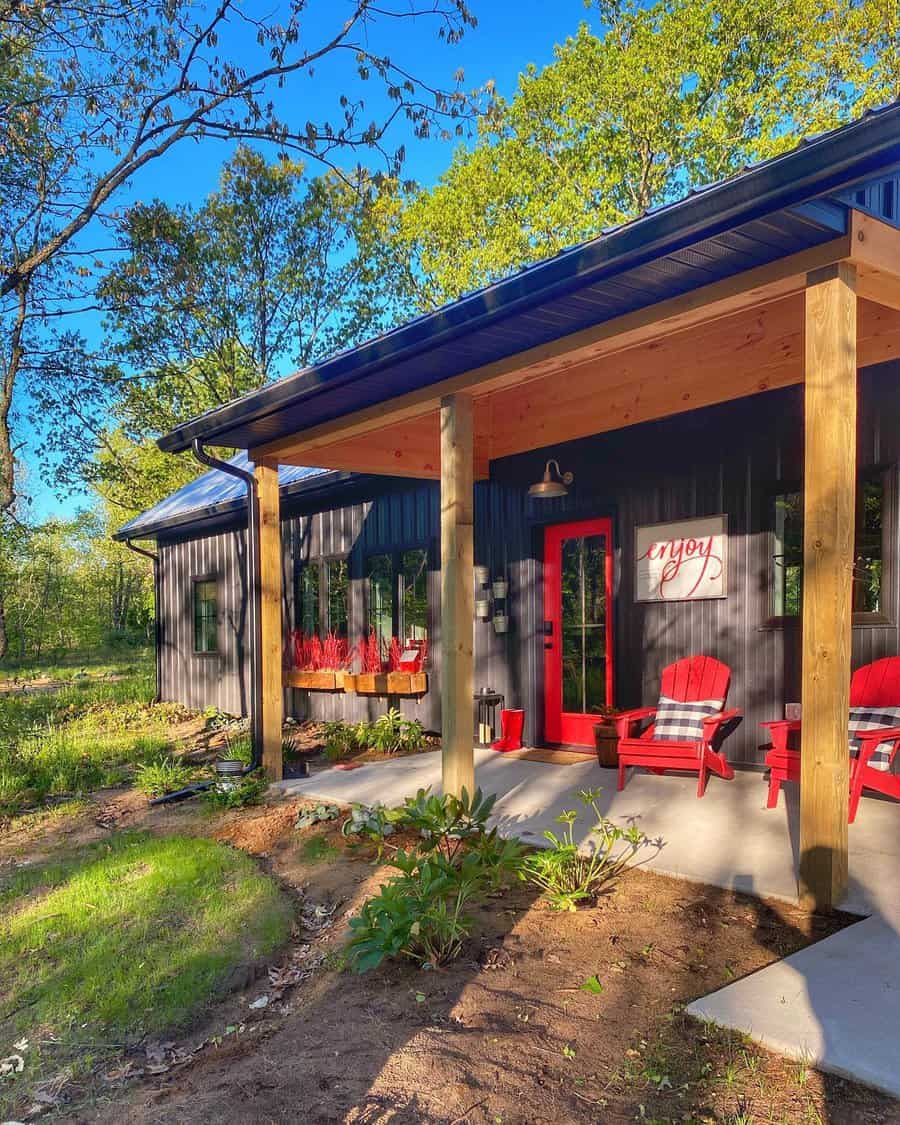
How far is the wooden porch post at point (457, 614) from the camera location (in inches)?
172

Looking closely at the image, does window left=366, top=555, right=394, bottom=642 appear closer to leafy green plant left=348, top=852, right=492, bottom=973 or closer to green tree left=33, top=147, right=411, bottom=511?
leafy green plant left=348, top=852, right=492, bottom=973

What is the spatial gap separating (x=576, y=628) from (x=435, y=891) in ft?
12.1

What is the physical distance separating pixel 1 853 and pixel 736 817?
4304 mm

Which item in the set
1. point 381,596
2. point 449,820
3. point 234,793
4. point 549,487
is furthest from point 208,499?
point 449,820

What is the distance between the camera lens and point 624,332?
363 centimetres

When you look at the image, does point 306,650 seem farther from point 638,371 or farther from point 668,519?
point 638,371

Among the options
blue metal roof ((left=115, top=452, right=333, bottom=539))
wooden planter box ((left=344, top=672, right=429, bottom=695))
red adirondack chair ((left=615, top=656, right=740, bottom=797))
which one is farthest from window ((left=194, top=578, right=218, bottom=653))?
red adirondack chair ((left=615, top=656, right=740, bottom=797))

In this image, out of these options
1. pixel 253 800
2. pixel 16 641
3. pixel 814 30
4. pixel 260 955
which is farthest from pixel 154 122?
pixel 16 641

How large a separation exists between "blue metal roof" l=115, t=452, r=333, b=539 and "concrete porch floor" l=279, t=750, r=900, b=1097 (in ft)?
12.6

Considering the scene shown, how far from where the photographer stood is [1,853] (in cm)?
485

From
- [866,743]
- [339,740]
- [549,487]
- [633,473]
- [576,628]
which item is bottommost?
[339,740]

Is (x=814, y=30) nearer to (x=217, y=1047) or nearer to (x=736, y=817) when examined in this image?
(x=736, y=817)

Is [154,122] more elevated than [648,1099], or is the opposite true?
[154,122]

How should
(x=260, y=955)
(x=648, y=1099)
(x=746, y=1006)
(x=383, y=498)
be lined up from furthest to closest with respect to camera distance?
(x=383, y=498), (x=260, y=955), (x=746, y=1006), (x=648, y=1099)
